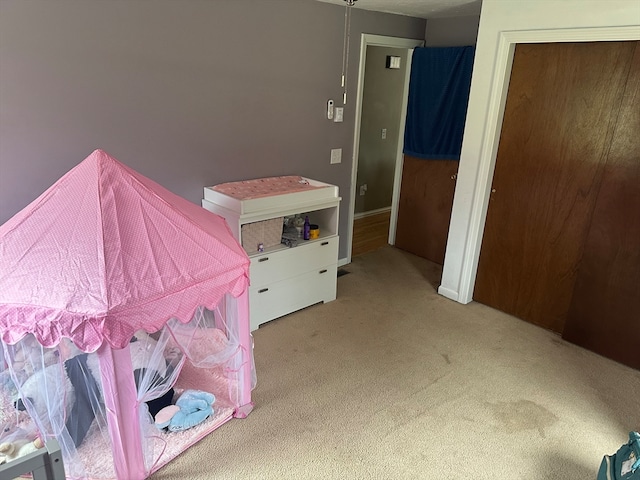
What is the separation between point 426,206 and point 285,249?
6.03 feet

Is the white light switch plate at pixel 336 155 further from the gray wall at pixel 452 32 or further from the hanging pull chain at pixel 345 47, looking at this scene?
the gray wall at pixel 452 32

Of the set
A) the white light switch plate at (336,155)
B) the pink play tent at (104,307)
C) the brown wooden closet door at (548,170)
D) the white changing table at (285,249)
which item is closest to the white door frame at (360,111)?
the white light switch plate at (336,155)

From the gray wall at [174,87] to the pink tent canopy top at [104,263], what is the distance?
2.47 ft

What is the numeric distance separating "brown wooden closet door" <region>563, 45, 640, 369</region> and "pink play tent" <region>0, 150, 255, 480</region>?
2210 mm

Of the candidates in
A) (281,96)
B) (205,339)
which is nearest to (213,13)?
(281,96)

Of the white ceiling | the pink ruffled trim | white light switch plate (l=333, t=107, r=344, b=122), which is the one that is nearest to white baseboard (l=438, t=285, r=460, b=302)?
white light switch plate (l=333, t=107, r=344, b=122)

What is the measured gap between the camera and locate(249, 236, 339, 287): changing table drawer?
2.99m

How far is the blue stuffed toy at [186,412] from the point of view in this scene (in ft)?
7.04

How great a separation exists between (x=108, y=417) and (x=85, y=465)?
378mm

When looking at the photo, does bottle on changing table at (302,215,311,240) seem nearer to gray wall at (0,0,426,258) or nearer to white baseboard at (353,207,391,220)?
gray wall at (0,0,426,258)

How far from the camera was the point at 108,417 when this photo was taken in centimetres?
174

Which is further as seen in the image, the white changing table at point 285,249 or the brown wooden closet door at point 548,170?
the white changing table at point 285,249

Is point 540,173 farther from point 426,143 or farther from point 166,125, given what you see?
point 166,125

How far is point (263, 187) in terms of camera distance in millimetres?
3189
